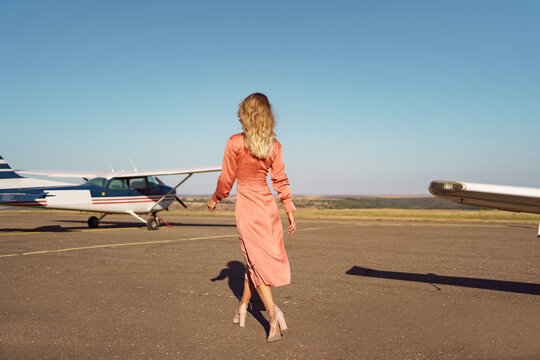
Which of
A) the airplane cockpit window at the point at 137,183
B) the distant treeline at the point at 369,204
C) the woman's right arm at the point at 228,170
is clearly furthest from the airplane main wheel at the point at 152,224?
the distant treeline at the point at 369,204

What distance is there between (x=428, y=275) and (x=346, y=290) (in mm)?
1865

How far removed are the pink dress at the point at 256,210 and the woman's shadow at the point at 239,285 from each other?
0.73 m

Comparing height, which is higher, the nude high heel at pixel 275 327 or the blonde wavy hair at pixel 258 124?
the blonde wavy hair at pixel 258 124

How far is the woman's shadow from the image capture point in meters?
4.10

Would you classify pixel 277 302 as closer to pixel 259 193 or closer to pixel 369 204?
pixel 259 193

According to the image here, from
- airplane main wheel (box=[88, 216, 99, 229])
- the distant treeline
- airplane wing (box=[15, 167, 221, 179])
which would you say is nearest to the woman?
airplane wing (box=[15, 167, 221, 179])

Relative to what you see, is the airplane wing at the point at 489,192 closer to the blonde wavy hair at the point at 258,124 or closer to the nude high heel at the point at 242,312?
the blonde wavy hair at the point at 258,124

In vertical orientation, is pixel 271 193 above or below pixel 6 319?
above

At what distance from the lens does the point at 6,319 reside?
3863mm

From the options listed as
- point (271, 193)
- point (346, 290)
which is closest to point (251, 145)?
point (271, 193)

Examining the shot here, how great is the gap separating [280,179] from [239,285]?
2641 mm

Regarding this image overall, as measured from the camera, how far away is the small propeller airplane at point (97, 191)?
→ 12.4 m

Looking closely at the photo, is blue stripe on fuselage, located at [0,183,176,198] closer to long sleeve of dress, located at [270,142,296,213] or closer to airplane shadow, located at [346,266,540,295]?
airplane shadow, located at [346,266,540,295]

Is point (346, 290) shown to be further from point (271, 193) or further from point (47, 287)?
point (47, 287)
